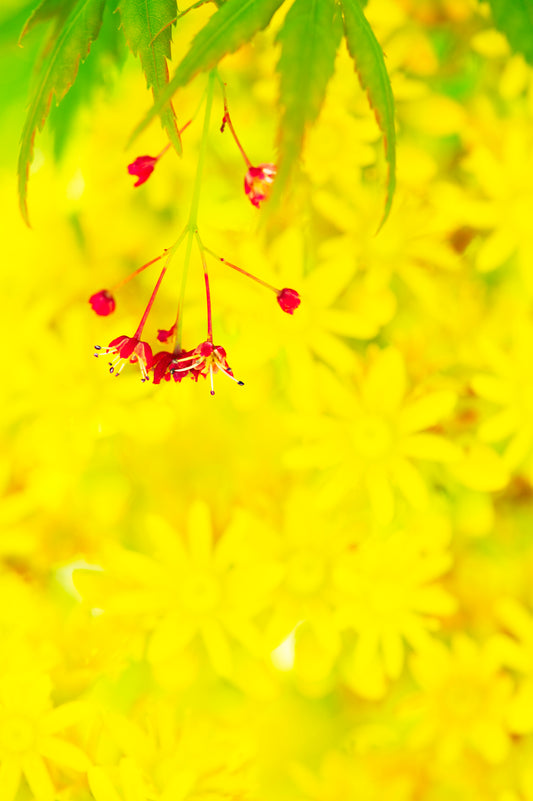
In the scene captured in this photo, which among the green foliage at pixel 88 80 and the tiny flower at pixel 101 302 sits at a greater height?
the green foliage at pixel 88 80

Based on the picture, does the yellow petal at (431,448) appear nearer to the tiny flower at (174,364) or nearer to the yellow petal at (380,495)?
the yellow petal at (380,495)

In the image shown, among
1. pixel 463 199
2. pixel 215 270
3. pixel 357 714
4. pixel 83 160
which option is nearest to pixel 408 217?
pixel 463 199

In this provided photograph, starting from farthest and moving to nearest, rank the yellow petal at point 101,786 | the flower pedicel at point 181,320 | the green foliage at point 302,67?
the yellow petal at point 101,786 → the flower pedicel at point 181,320 → the green foliage at point 302,67

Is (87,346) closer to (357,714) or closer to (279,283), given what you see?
(279,283)

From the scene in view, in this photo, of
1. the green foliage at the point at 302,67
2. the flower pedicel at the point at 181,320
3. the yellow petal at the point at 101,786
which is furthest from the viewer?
the yellow petal at the point at 101,786

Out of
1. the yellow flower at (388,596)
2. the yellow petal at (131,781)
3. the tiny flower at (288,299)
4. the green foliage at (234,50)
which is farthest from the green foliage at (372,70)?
the yellow petal at (131,781)

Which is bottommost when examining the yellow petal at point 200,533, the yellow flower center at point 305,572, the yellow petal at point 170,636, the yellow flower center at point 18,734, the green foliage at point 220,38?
the yellow flower center at point 18,734
